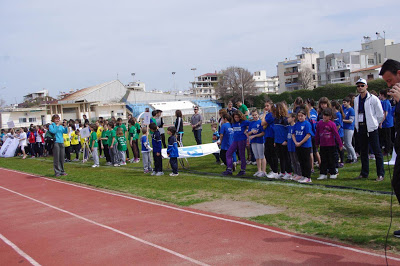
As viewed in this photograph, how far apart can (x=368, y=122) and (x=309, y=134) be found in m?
1.34

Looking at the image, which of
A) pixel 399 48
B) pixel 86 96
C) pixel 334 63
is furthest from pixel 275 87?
pixel 86 96

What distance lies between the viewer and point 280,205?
798 centimetres

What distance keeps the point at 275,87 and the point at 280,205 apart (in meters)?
142

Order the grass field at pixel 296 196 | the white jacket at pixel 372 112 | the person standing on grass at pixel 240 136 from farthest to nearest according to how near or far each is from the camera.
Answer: the person standing on grass at pixel 240 136, the white jacket at pixel 372 112, the grass field at pixel 296 196

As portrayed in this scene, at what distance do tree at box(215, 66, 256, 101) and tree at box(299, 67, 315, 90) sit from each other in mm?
15392

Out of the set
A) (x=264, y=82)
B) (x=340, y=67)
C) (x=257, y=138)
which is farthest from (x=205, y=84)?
(x=257, y=138)

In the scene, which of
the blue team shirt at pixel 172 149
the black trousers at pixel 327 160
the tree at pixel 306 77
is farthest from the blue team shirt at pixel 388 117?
the tree at pixel 306 77

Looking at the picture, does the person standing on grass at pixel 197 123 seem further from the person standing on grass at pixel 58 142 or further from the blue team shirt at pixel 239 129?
the person standing on grass at pixel 58 142

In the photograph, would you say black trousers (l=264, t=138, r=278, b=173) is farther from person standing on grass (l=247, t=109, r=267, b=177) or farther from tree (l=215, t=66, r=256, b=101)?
tree (l=215, t=66, r=256, b=101)

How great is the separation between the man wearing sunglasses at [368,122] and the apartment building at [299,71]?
89469 millimetres

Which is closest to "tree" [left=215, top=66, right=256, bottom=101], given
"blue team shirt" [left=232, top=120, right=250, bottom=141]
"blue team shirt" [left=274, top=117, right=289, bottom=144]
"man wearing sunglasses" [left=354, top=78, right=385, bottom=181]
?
"blue team shirt" [left=232, top=120, right=250, bottom=141]

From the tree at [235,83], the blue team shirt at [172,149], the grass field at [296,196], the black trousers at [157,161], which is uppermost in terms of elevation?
the tree at [235,83]

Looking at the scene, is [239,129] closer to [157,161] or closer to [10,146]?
[157,161]

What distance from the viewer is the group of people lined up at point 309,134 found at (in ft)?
30.2
